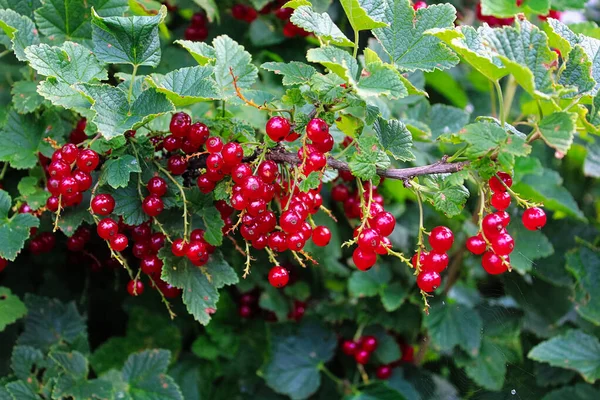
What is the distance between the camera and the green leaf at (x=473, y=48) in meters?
0.65

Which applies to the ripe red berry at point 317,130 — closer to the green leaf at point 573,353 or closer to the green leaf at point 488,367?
the green leaf at point 573,353

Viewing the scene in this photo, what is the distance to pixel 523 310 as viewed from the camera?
4.90 feet

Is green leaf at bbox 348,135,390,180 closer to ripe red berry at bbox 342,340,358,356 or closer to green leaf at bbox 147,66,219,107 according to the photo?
green leaf at bbox 147,66,219,107

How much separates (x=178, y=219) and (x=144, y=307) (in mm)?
541

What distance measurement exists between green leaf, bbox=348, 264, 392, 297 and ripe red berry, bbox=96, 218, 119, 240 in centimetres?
69

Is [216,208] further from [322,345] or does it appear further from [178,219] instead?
[322,345]

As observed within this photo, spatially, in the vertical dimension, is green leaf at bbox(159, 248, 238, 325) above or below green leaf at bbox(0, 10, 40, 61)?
below

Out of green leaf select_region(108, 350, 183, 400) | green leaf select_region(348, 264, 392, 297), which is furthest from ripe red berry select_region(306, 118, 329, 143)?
green leaf select_region(348, 264, 392, 297)

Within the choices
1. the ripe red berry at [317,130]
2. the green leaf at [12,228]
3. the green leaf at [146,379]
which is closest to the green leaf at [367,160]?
the ripe red berry at [317,130]

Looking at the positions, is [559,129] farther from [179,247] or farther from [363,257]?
[179,247]

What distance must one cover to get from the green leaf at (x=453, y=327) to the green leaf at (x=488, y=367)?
4cm

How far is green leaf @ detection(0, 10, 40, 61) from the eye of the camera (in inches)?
33.2

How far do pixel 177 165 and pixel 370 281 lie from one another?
2.27ft

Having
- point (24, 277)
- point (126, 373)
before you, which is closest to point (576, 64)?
point (126, 373)
